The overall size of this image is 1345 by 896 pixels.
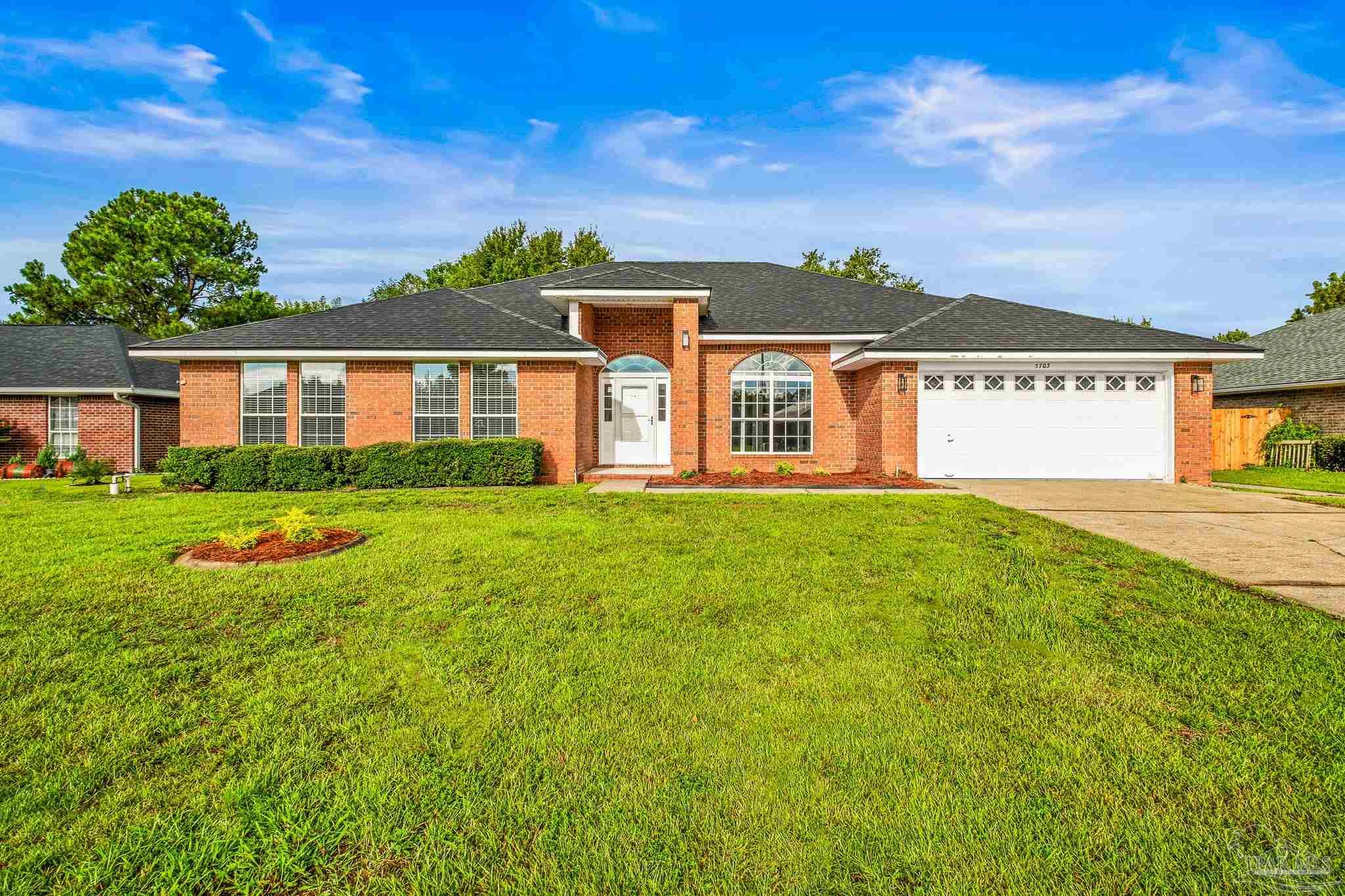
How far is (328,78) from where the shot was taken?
12.3 metres

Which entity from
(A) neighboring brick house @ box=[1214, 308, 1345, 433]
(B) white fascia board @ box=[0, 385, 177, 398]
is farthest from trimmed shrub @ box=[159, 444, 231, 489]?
(A) neighboring brick house @ box=[1214, 308, 1345, 433]

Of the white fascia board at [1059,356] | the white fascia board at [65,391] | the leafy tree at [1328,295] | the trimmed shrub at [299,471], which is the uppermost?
the leafy tree at [1328,295]

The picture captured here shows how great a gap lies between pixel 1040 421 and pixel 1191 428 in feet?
10.7

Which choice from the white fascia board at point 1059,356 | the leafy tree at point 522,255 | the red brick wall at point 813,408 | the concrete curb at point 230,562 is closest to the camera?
the concrete curb at point 230,562

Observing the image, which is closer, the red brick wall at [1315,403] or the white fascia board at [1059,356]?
the white fascia board at [1059,356]

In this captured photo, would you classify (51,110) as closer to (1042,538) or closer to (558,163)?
(558,163)

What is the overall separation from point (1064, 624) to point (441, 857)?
166 inches

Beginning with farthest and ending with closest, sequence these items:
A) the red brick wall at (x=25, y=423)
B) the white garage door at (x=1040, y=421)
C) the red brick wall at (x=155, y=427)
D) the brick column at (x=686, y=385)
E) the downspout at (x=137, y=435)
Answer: the red brick wall at (x=155, y=427) < the downspout at (x=137, y=435) < the red brick wall at (x=25, y=423) < the brick column at (x=686, y=385) < the white garage door at (x=1040, y=421)

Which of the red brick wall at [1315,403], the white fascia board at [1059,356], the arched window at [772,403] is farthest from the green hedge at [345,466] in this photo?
the red brick wall at [1315,403]

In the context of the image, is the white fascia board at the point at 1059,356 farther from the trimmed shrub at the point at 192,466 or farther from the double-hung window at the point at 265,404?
the trimmed shrub at the point at 192,466

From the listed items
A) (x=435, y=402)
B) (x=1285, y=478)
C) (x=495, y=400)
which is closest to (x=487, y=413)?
(x=495, y=400)

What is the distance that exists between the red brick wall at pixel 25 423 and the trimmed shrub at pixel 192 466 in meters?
9.83

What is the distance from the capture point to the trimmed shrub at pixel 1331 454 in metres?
15.6

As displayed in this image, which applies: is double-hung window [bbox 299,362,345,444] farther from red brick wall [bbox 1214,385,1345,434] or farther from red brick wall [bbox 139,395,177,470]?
red brick wall [bbox 1214,385,1345,434]
